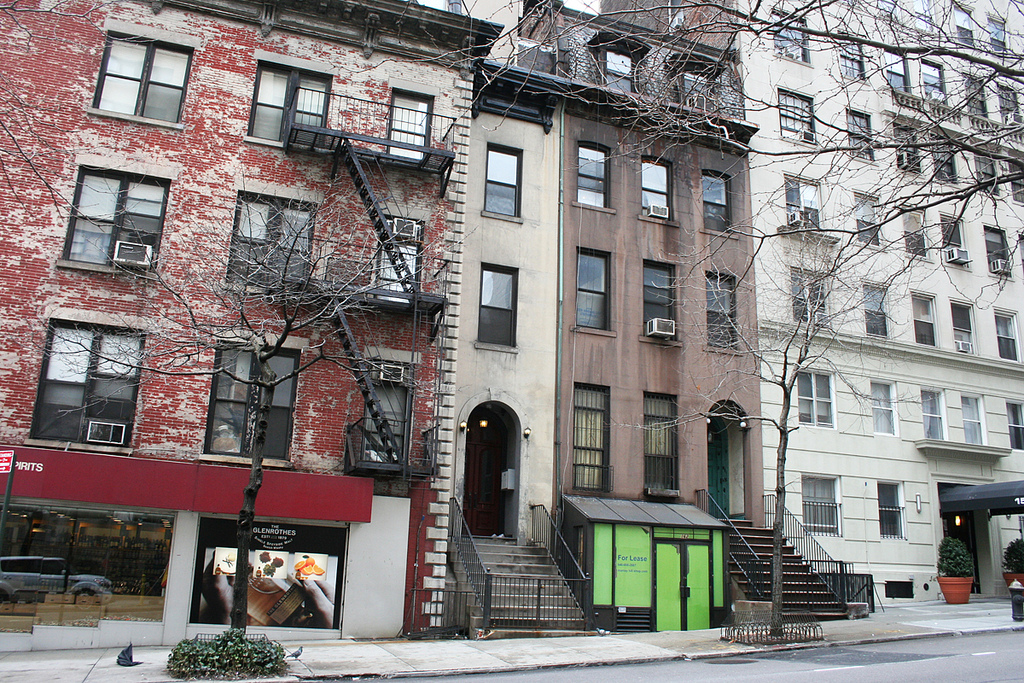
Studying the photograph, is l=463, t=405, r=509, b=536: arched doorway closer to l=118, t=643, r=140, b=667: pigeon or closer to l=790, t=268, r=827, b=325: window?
l=790, t=268, r=827, b=325: window

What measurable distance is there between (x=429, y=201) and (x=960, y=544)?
17421 millimetres

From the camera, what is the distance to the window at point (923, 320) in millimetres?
24844

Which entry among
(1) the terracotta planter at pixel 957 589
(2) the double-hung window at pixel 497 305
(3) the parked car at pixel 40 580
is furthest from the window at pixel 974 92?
(1) the terracotta planter at pixel 957 589

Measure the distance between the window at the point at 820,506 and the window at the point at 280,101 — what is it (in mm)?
15903

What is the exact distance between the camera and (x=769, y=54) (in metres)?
25.1

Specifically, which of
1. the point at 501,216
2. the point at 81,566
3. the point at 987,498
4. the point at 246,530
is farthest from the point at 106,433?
the point at 987,498

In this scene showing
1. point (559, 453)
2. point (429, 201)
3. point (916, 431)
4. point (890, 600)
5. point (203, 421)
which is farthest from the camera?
point (916, 431)

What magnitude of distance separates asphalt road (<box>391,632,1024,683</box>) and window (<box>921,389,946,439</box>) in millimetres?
10615

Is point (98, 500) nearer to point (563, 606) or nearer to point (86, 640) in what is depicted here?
point (86, 640)

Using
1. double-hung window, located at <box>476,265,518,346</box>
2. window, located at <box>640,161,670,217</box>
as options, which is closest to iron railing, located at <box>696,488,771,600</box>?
double-hung window, located at <box>476,265,518,346</box>

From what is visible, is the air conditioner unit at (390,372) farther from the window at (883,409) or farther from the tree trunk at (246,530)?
the window at (883,409)

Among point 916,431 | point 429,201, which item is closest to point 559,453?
point 429,201

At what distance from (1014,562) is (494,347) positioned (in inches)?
663

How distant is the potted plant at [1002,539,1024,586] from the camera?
22.9 meters
